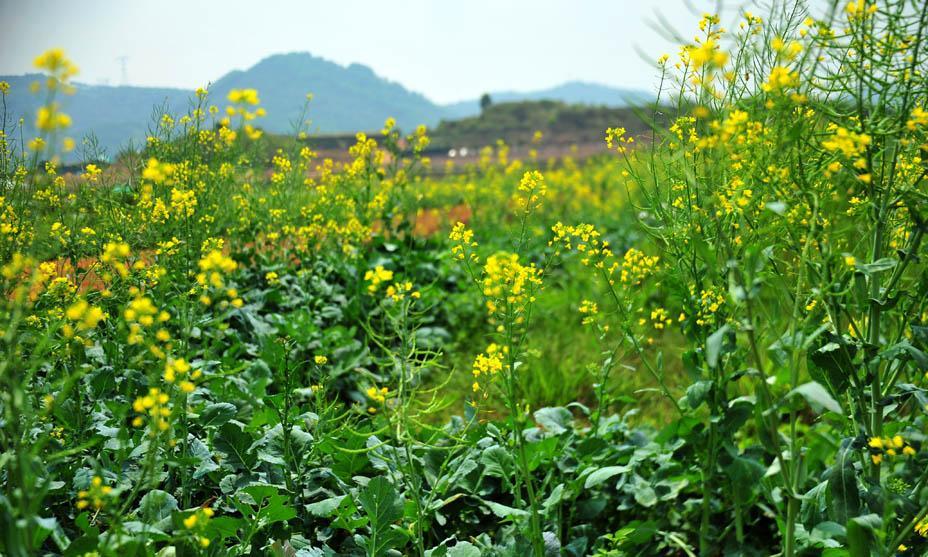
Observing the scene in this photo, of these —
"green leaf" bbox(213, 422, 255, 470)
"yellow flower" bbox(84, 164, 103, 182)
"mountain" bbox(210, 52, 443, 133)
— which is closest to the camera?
"green leaf" bbox(213, 422, 255, 470)

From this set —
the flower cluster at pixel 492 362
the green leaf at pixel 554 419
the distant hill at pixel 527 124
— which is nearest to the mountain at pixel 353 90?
the distant hill at pixel 527 124

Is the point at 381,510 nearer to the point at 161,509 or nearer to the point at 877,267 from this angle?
the point at 161,509

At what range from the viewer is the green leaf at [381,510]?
74.3 inches

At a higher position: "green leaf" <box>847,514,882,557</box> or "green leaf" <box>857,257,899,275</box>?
"green leaf" <box>857,257,899,275</box>

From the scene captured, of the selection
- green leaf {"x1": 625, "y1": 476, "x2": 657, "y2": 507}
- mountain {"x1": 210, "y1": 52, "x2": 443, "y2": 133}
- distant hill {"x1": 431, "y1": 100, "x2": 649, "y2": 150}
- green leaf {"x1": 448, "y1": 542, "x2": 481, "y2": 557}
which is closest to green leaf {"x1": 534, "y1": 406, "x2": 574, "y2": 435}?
green leaf {"x1": 625, "y1": 476, "x2": 657, "y2": 507}

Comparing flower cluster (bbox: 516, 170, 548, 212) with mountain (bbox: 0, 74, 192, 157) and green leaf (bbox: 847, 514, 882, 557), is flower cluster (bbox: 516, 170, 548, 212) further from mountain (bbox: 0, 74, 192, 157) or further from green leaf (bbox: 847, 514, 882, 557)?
mountain (bbox: 0, 74, 192, 157)

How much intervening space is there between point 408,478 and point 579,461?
664 millimetres

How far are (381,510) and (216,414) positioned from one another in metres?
0.65

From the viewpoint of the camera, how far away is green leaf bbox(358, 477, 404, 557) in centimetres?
189

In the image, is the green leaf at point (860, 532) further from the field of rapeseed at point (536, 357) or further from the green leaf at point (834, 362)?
the green leaf at point (834, 362)

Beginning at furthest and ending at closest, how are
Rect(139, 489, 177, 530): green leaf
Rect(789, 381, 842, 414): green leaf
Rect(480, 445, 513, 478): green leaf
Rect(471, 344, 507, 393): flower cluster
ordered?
Rect(480, 445, 513, 478): green leaf, Rect(471, 344, 507, 393): flower cluster, Rect(139, 489, 177, 530): green leaf, Rect(789, 381, 842, 414): green leaf

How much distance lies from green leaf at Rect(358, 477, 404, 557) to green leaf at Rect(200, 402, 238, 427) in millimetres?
547

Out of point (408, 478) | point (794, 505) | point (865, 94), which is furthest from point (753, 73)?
point (408, 478)

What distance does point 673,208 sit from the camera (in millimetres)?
2027
